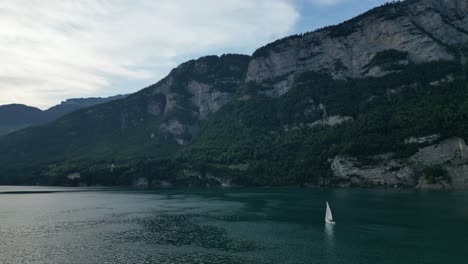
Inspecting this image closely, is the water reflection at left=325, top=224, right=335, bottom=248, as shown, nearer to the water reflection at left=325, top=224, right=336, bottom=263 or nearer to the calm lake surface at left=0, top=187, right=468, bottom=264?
the water reflection at left=325, top=224, right=336, bottom=263

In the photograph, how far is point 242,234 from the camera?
95.0m

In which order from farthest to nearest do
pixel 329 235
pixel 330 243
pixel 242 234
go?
pixel 242 234
pixel 329 235
pixel 330 243

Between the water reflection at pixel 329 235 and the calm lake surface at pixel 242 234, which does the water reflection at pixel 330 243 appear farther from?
the calm lake surface at pixel 242 234

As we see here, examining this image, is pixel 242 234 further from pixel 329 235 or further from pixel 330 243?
pixel 330 243

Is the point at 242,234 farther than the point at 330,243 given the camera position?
Yes

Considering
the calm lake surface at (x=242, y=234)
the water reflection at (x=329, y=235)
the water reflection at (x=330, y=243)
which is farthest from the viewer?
the water reflection at (x=329, y=235)

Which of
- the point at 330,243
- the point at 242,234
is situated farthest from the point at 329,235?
the point at 242,234

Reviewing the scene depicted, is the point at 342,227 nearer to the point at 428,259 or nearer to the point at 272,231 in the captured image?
the point at 272,231

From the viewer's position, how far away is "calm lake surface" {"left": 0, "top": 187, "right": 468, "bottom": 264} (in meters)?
73.0

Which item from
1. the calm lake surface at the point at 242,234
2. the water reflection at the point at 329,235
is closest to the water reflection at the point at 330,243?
the water reflection at the point at 329,235

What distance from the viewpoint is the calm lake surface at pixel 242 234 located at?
7300cm

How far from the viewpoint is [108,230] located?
335 ft

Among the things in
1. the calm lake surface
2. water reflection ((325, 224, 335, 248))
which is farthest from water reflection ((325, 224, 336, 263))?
the calm lake surface

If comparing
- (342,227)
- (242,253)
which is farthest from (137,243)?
(342,227)
